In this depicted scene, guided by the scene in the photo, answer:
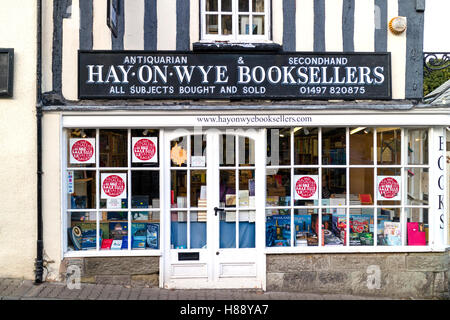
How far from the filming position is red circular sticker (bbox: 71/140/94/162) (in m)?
5.82

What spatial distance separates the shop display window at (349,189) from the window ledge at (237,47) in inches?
46.7

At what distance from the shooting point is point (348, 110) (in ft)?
19.0

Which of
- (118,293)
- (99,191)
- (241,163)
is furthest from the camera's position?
(241,163)

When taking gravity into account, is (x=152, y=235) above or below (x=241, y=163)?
below

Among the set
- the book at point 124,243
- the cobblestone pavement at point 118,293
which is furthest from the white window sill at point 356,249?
the book at point 124,243

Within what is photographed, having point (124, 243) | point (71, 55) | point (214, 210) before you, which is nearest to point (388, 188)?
point (214, 210)

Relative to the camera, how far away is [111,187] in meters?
5.83

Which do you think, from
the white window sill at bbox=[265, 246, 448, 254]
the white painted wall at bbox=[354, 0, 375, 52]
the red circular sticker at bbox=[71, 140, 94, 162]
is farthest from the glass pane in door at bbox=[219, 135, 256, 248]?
the white painted wall at bbox=[354, 0, 375, 52]

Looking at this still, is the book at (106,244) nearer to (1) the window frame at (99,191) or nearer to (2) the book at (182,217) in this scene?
(1) the window frame at (99,191)

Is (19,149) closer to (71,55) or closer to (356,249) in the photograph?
(71,55)

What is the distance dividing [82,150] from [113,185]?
0.67m

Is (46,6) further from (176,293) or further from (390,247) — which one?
(390,247)

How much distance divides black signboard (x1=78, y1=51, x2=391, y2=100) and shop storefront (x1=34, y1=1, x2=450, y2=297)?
20mm
